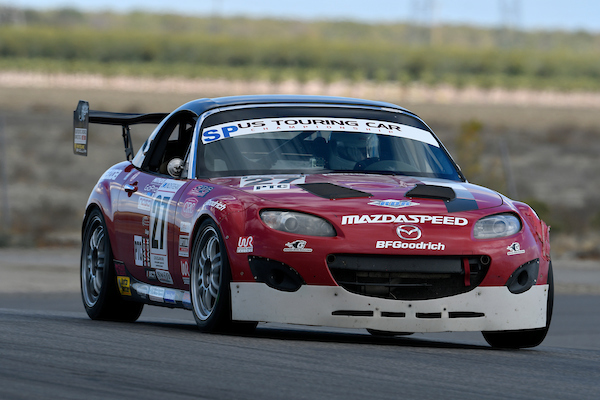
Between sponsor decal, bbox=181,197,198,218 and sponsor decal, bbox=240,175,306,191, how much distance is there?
0.31 metres

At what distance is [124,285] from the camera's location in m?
→ 8.26

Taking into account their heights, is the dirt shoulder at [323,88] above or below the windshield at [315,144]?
below

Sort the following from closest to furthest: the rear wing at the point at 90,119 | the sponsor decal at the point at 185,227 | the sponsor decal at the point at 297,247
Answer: the sponsor decal at the point at 297,247
the sponsor decal at the point at 185,227
the rear wing at the point at 90,119

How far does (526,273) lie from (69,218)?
646 inches

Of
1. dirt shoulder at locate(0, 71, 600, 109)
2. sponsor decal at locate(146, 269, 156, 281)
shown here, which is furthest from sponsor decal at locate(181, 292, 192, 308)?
dirt shoulder at locate(0, 71, 600, 109)

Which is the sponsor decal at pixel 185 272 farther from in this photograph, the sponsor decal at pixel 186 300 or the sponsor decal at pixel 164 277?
the sponsor decal at pixel 164 277

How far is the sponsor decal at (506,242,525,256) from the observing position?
21.3ft

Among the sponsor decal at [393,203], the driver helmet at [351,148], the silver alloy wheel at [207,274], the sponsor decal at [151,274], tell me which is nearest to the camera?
the sponsor decal at [393,203]

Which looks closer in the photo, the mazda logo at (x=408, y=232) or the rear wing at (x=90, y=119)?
the mazda logo at (x=408, y=232)

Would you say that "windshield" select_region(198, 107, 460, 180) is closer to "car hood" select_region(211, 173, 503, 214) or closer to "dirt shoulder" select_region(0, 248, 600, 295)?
"car hood" select_region(211, 173, 503, 214)

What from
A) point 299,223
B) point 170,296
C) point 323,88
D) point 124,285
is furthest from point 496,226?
point 323,88

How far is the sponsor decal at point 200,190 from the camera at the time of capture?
6932 millimetres

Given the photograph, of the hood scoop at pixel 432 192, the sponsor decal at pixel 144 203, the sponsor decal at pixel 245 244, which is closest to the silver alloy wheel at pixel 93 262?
the sponsor decal at pixel 144 203

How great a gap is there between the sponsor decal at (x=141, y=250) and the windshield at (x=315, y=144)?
0.69 m
